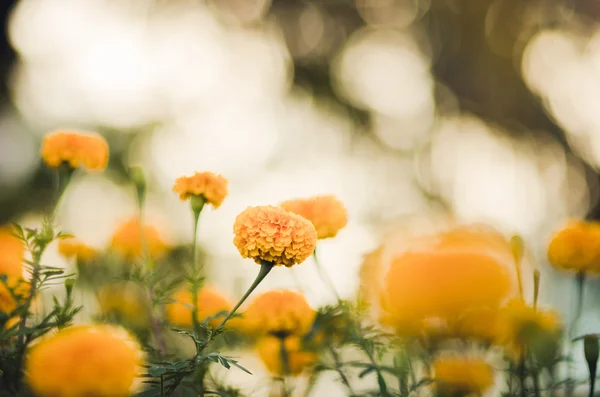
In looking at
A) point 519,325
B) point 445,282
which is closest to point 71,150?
point 445,282

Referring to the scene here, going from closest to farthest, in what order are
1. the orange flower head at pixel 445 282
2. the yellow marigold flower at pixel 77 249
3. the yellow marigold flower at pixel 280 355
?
1. the orange flower head at pixel 445 282
2. the yellow marigold flower at pixel 280 355
3. the yellow marigold flower at pixel 77 249

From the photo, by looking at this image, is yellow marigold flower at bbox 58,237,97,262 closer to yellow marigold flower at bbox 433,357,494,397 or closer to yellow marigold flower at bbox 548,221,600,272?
yellow marigold flower at bbox 433,357,494,397

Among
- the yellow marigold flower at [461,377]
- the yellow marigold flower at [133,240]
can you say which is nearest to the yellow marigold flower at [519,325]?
the yellow marigold flower at [461,377]

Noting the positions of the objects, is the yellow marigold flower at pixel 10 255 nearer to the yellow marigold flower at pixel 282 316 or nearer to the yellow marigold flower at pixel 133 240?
the yellow marigold flower at pixel 133 240

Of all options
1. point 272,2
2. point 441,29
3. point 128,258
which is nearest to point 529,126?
point 441,29

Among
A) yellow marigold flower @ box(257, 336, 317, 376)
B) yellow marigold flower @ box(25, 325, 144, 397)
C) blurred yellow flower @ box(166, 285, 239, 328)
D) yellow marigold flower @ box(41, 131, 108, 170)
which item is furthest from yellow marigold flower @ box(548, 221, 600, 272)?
yellow marigold flower @ box(41, 131, 108, 170)

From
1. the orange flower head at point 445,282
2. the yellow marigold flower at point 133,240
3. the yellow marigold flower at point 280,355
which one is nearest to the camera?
the orange flower head at point 445,282

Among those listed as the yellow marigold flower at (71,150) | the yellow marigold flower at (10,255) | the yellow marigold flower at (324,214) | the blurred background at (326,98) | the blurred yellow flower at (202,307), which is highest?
the blurred background at (326,98)
